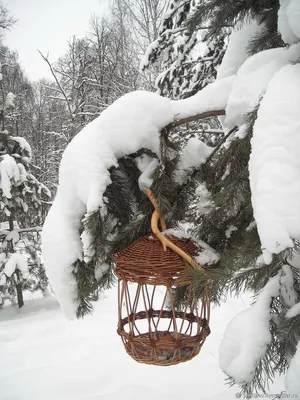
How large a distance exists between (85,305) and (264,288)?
1.98 feet

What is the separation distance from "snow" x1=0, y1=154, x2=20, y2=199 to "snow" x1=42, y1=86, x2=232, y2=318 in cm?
425

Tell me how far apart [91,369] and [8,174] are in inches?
129

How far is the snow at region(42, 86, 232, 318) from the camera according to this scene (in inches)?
40.6

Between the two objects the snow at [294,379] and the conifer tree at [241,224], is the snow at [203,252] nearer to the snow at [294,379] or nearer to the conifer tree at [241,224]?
the conifer tree at [241,224]

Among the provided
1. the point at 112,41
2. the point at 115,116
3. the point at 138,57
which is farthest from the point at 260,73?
the point at 112,41

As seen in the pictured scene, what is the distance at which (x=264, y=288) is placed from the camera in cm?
83

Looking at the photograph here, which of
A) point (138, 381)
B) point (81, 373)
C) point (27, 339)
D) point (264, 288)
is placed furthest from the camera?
point (27, 339)

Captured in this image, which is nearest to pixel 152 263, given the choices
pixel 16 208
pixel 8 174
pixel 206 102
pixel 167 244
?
pixel 167 244

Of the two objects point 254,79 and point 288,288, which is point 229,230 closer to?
point 288,288

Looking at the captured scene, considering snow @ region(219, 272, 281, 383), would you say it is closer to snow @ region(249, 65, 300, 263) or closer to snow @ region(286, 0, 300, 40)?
snow @ region(249, 65, 300, 263)

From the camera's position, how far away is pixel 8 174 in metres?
5.07

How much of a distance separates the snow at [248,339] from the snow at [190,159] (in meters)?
0.49

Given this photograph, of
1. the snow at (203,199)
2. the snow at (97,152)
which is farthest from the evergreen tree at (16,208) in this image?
the snow at (203,199)

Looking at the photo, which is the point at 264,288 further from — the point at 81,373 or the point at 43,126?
the point at 43,126
